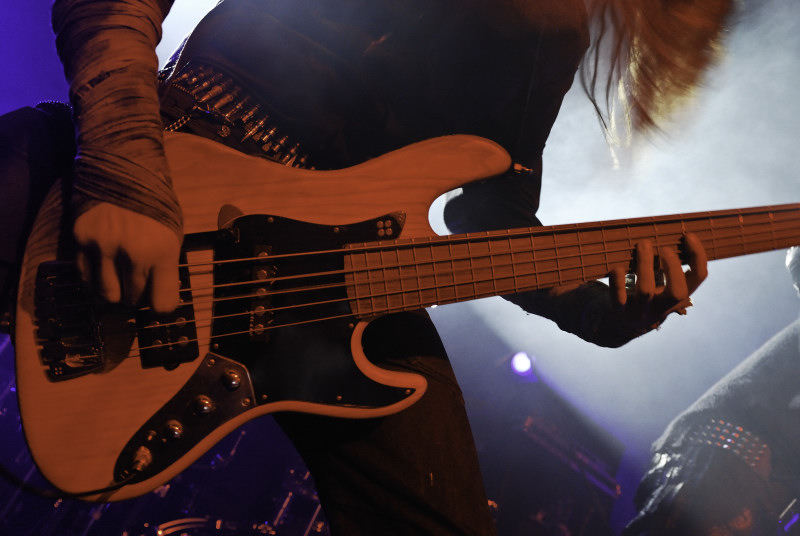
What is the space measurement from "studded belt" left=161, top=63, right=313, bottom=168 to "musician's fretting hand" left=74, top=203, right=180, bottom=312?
0.41 metres

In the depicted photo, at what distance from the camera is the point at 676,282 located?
3.81 feet

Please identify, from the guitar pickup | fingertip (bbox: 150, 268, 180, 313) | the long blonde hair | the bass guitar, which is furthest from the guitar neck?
the long blonde hair

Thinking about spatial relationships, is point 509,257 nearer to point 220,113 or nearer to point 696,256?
point 696,256

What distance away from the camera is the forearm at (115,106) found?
716 mm

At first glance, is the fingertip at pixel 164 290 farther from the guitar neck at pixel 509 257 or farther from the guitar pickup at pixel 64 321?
the guitar neck at pixel 509 257

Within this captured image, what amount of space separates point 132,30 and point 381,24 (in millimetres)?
720

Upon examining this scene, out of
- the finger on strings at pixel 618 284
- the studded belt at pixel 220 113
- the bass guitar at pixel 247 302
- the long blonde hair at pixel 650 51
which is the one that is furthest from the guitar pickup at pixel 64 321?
the long blonde hair at pixel 650 51

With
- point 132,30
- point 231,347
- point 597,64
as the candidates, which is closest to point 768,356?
point 597,64

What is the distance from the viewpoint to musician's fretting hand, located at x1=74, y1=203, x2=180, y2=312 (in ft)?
2.25

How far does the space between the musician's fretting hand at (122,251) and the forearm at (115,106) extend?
2 cm

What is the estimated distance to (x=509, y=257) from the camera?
1076 millimetres

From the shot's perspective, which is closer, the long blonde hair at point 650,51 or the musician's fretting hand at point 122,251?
the musician's fretting hand at point 122,251

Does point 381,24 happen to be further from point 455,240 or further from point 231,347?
point 231,347

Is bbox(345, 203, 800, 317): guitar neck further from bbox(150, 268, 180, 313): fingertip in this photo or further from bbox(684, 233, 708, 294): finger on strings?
bbox(150, 268, 180, 313): fingertip
